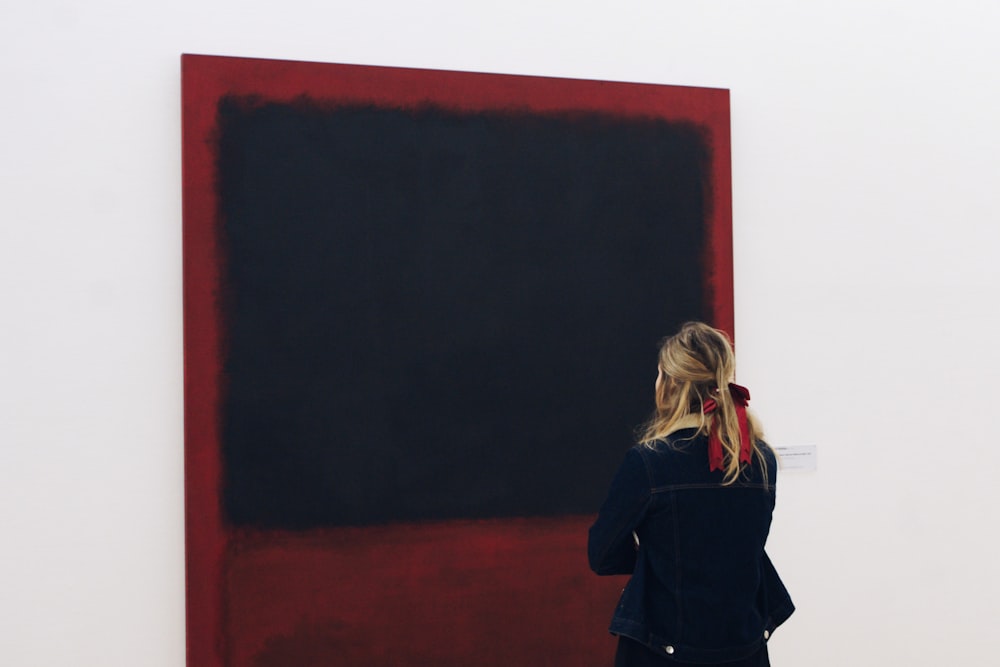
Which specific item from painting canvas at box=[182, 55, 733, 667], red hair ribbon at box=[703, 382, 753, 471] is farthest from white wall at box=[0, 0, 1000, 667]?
red hair ribbon at box=[703, 382, 753, 471]

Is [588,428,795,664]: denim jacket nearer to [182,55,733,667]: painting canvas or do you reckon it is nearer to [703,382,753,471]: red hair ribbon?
[703,382,753,471]: red hair ribbon

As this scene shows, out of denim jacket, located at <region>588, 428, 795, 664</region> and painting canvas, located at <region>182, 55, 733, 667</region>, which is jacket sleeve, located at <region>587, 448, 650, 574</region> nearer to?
denim jacket, located at <region>588, 428, 795, 664</region>

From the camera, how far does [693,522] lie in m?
2.38

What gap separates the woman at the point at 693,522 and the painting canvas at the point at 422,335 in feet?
2.88

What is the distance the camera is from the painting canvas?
3.03 m

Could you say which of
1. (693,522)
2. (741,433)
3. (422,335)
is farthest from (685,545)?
(422,335)

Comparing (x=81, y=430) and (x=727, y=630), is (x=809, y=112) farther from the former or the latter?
(x=81, y=430)

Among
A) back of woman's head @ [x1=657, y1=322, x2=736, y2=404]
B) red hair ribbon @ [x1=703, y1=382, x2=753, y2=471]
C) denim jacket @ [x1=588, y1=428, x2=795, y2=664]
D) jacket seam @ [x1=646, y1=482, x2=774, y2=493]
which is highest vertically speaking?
back of woman's head @ [x1=657, y1=322, x2=736, y2=404]

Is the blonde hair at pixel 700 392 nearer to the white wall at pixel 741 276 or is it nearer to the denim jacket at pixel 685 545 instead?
the denim jacket at pixel 685 545

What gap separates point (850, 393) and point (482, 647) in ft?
5.24

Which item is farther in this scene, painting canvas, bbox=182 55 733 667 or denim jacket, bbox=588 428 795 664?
painting canvas, bbox=182 55 733 667

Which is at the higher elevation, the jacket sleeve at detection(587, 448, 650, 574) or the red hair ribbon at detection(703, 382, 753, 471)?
the red hair ribbon at detection(703, 382, 753, 471)

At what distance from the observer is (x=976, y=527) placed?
382cm

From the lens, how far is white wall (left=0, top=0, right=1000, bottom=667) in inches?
115
